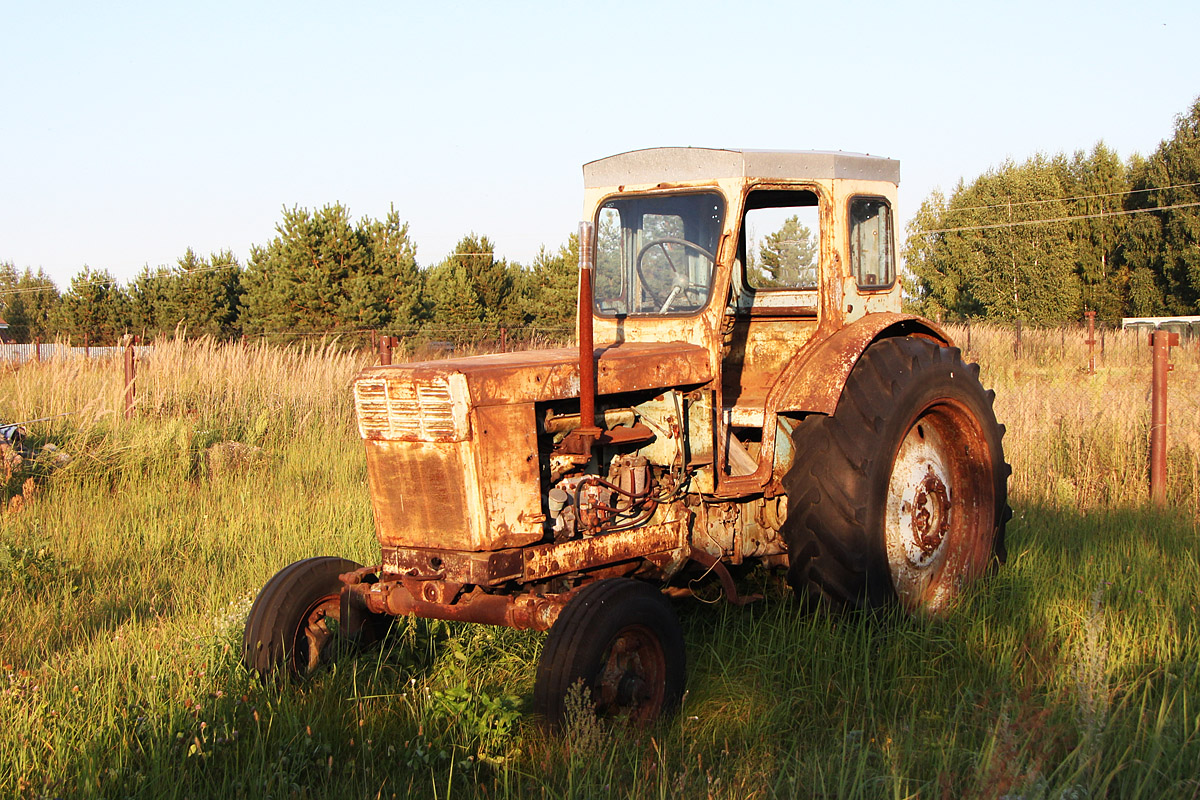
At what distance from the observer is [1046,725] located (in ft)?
11.1

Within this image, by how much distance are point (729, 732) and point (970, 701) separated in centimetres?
93

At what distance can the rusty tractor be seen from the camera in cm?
360

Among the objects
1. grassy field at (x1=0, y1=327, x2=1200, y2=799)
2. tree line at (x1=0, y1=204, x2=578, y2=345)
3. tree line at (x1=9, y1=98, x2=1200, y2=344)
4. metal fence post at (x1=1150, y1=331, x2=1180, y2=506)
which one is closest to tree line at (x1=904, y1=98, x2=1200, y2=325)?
tree line at (x1=9, y1=98, x2=1200, y2=344)

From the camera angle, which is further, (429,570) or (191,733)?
(429,570)

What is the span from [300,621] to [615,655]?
1.39 m

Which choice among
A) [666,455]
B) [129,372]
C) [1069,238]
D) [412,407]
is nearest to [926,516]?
[666,455]

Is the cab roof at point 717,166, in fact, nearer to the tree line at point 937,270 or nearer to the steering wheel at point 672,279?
the steering wheel at point 672,279

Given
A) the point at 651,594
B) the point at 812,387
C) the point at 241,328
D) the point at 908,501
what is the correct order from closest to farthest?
the point at 651,594
the point at 812,387
the point at 908,501
the point at 241,328

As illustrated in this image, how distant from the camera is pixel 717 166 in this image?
443 centimetres

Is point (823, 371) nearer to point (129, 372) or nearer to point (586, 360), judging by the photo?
point (586, 360)

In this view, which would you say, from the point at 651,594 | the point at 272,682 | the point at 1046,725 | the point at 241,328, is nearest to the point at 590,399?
the point at 651,594

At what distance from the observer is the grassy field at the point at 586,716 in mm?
3123

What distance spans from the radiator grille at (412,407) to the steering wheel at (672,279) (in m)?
1.42

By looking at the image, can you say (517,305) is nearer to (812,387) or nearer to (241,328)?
(241,328)
